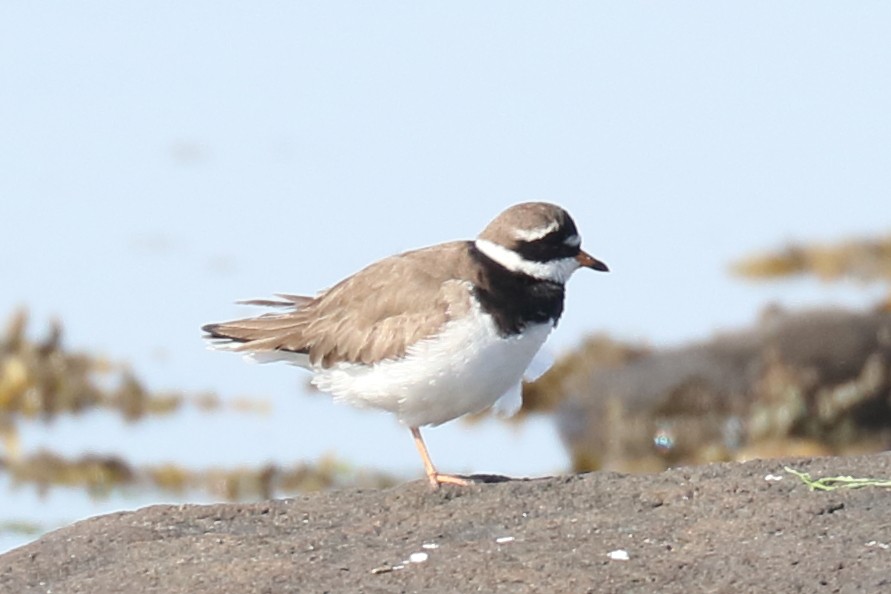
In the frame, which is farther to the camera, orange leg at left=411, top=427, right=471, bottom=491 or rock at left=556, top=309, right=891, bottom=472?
rock at left=556, top=309, right=891, bottom=472

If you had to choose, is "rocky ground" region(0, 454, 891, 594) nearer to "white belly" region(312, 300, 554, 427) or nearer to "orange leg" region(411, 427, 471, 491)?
"orange leg" region(411, 427, 471, 491)

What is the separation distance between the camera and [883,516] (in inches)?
214

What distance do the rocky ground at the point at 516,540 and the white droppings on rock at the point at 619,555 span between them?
0.01 meters

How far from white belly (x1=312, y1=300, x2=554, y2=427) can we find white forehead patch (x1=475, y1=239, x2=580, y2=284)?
225 mm

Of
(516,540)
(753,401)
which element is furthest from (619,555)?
(753,401)

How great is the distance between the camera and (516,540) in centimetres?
539

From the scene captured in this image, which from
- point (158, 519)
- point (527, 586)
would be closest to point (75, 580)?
point (158, 519)

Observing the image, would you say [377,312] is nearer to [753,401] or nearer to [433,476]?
[433,476]

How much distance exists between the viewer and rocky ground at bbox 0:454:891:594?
198 inches

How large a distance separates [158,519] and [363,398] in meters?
1.03

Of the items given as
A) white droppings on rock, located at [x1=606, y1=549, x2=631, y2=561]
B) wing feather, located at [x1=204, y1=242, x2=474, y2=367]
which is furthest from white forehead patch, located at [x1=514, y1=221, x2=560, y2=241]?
white droppings on rock, located at [x1=606, y1=549, x2=631, y2=561]

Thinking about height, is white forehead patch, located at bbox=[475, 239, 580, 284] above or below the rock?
above

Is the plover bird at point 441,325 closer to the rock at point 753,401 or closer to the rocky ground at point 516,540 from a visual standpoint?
the rocky ground at point 516,540

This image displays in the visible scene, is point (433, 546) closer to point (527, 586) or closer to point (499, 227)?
point (527, 586)
